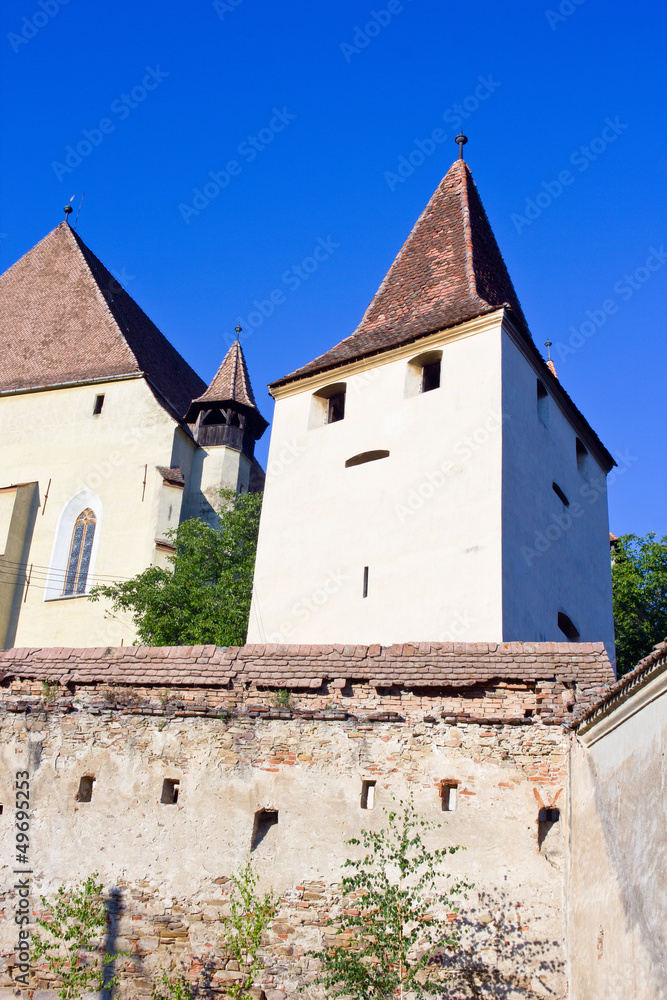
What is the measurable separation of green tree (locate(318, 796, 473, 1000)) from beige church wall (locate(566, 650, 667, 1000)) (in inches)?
48.0

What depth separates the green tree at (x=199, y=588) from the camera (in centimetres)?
2030

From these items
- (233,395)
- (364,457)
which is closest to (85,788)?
(364,457)

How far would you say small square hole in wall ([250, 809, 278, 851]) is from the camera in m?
9.48

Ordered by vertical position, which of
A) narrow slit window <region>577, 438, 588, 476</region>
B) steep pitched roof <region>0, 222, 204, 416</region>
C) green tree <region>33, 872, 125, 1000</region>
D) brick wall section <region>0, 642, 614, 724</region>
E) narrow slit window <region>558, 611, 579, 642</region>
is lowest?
green tree <region>33, 872, 125, 1000</region>

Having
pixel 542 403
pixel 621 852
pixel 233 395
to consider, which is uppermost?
pixel 233 395

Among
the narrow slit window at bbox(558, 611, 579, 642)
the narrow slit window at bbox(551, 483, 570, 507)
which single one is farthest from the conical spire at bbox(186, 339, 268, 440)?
the narrow slit window at bbox(558, 611, 579, 642)

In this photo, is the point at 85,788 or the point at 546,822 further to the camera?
the point at 85,788

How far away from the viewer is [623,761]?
7.41m

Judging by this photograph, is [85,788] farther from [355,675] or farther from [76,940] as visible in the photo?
[355,675]

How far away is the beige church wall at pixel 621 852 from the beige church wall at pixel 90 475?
55.8ft

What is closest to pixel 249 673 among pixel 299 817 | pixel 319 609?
pixel 299 817

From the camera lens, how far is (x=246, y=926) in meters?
9.00

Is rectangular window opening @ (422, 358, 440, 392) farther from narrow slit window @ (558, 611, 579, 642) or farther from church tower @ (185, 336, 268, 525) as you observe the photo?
church tower @ (185, 336, 268, 525)

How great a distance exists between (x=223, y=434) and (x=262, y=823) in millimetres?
19233
